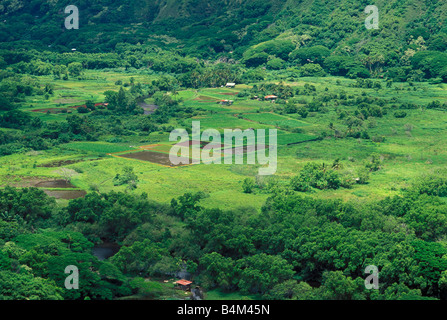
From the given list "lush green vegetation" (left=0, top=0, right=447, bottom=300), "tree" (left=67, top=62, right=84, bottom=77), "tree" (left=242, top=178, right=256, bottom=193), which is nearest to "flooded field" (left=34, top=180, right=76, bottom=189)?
"lush green vegetation" (left=0, top=0, right=447, bottom=300)

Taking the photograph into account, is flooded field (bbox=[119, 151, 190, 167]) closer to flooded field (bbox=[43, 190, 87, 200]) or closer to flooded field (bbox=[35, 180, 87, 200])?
flooded field (bbox=[35, 180, 87, 200])

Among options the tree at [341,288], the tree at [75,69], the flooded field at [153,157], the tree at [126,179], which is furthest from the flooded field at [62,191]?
the tree at [75,69]

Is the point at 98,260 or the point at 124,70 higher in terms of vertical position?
the point at 124,70

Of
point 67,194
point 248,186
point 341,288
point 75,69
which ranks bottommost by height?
point 341,288

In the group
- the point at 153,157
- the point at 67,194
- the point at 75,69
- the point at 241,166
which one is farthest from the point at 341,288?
the point at 75,69

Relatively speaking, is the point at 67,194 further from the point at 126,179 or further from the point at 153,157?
the point at 153,157

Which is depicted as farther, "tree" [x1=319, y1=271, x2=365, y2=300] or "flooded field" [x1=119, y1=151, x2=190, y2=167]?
"flooded field" [x1=119, y1=151, x2=190, y2=167]

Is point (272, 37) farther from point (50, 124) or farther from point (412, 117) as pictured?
point (50, 124)
